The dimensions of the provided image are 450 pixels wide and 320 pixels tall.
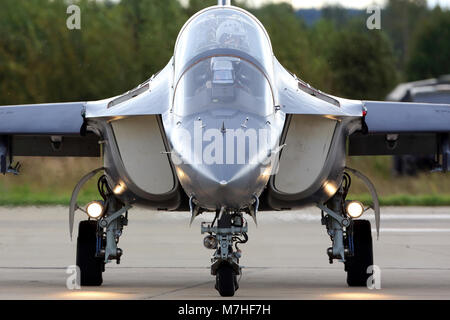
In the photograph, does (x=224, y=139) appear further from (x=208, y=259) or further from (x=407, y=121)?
(x=208, y=259)

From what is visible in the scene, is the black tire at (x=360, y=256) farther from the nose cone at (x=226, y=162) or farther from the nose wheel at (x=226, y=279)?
the nose cone at (x=226, y=162)

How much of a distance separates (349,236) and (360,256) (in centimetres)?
45

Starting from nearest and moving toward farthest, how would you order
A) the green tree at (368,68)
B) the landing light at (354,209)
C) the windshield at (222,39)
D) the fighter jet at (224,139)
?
the fighter jet at (224,139) → the windshield at (222,39) → the landing light at (354,209) → the green tree at (368,68)

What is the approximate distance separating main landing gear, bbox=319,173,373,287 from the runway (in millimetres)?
242

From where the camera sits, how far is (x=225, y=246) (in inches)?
Result: 417

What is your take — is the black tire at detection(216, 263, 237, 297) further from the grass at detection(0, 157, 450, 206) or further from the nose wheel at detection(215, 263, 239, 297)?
the grass at detection(0, 157, 450, 206)

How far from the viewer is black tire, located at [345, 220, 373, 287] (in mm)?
12453

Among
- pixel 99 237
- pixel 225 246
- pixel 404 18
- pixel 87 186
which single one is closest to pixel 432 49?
pixel 404 18

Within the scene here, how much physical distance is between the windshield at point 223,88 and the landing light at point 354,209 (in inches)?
78.9

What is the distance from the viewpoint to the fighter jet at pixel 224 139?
989 cm

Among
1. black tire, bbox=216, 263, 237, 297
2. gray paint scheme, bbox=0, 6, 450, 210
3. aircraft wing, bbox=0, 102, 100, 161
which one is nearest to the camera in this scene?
gray paint scheme, bbox=0, 6, 450, 210

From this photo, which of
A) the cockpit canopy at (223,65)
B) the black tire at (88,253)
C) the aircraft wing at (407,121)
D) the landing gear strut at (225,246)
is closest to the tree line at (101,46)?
the aircraft wing at (407,121)

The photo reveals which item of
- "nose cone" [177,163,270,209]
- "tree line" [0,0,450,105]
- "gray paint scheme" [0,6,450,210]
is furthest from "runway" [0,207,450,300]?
"tree line" [0,0,450,105]

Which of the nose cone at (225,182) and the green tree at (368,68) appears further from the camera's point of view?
the green tree at (368,68)
